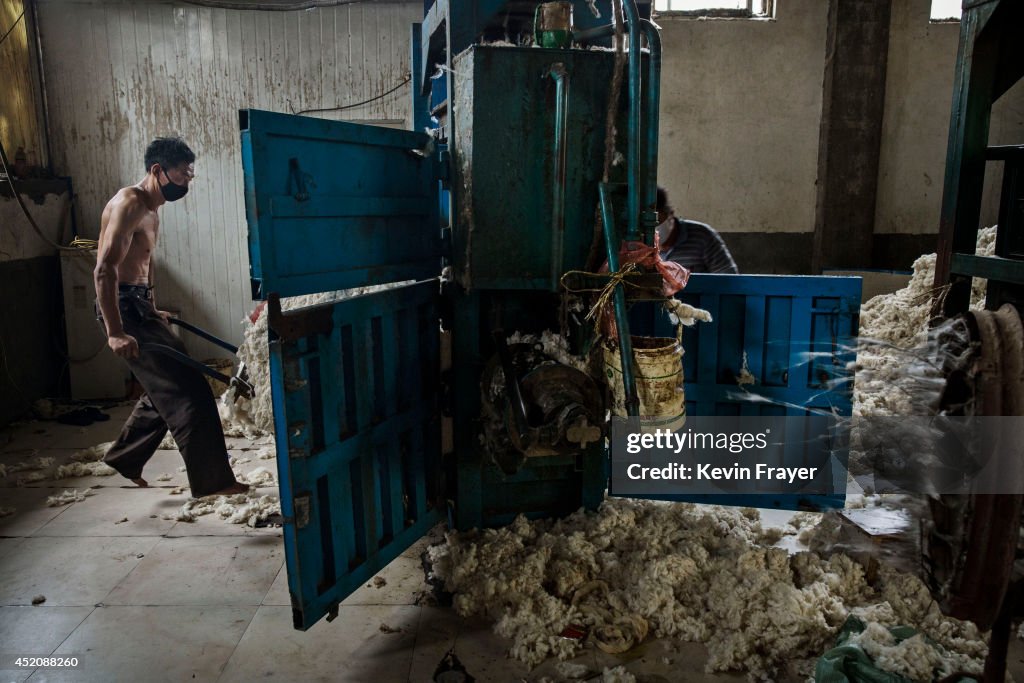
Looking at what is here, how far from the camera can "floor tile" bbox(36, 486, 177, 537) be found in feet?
11.3

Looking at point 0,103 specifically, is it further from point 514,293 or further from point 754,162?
Answer: point 754,162

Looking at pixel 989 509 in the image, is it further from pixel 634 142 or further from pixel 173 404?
pixel 173 404

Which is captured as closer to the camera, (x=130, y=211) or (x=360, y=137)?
(x=360, y=137)

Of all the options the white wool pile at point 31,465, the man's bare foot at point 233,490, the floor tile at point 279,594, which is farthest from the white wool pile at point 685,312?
the white wool pile at point 31,465

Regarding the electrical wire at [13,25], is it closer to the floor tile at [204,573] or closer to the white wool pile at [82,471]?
the white wool pile at [82,471]

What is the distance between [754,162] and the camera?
6859 millimetres

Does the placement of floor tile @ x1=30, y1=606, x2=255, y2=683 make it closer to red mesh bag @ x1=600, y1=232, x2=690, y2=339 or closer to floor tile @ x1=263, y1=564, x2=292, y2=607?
floor tile @ x1=263, y1=564, x2=292, y2=607

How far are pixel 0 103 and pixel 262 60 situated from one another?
2.03 metres

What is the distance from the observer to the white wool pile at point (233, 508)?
3.59m

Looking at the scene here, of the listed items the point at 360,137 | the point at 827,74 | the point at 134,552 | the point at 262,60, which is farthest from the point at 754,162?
the point at 134,552

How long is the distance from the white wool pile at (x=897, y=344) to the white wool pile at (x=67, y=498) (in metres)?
3.96

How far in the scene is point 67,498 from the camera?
12.6 feet

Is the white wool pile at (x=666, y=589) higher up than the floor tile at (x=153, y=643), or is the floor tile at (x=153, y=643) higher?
the white wool pile at (x=666, y=589)

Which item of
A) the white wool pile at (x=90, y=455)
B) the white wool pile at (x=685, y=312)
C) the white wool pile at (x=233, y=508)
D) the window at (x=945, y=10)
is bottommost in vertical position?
the white wool pile at (x=233, y=508)
